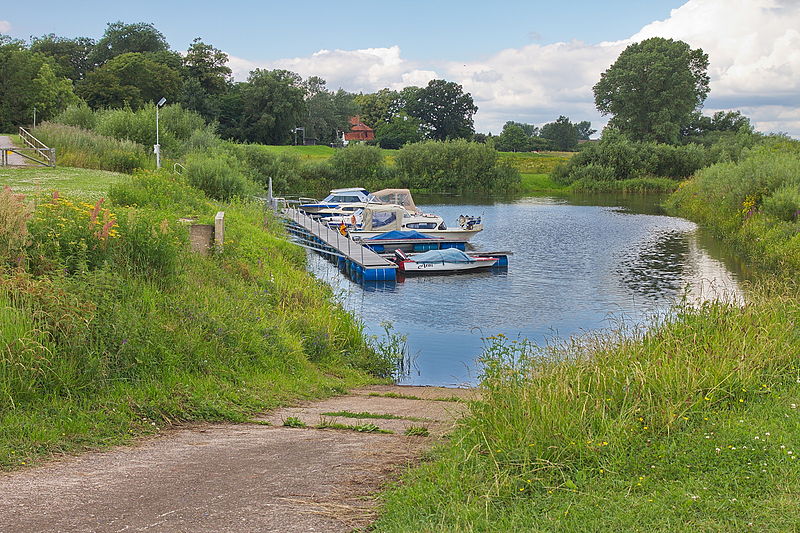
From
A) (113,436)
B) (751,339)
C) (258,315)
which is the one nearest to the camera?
Answer: (113,436)

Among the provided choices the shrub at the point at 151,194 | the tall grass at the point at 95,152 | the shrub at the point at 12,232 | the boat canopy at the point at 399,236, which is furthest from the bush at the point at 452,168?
the shrub at the point at 12,232

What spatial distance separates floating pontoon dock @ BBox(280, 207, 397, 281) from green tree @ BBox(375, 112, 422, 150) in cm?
7713

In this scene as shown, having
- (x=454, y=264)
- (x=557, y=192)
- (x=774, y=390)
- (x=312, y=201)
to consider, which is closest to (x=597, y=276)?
(x=454, y=264)

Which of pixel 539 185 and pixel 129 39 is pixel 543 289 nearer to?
pixel 539 185

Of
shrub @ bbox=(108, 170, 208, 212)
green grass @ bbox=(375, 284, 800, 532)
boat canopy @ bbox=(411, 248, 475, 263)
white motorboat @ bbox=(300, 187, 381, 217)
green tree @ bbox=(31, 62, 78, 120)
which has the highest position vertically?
green tree @ bbox=(31, 62, 78, 120)

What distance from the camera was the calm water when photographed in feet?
65.5

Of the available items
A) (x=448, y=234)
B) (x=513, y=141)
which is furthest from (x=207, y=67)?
(x=448, y=234)

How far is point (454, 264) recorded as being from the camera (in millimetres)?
31422

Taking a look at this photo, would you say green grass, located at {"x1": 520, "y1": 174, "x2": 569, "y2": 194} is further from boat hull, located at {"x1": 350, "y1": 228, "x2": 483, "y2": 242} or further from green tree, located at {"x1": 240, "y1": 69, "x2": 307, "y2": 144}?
boat hull, located at {"x1": 350, "y1": 228, "x2": 483, "y2": 242}

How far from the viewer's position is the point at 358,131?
14400 cm

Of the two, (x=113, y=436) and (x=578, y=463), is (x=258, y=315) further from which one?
(x=578, y=463)

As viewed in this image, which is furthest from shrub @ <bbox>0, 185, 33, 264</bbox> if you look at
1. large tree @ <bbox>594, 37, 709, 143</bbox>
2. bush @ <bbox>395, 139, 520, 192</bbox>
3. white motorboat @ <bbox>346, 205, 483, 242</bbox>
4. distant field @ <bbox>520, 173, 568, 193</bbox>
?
large tree @ <bbox>594, 37, 709, 143</bbox>

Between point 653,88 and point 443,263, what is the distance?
77605 millimetres

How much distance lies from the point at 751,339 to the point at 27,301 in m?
8.81
